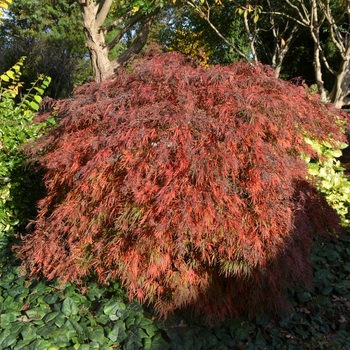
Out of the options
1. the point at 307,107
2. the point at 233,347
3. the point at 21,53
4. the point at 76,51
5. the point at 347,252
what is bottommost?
the point at 233,347

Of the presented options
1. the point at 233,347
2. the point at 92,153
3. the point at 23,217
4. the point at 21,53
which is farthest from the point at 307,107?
the point at 21,53

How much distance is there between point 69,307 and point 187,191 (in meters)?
1.33

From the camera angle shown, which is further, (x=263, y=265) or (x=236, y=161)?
(x=263, y=265)

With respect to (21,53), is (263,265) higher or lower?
lower

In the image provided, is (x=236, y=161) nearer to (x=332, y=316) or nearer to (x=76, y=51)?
(x=332, y=316)

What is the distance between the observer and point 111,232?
2.60 m

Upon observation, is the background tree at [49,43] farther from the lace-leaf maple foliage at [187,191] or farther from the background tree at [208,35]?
the lace-leaf maple foliage at [187,191]

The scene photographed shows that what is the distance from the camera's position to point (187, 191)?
2307mm

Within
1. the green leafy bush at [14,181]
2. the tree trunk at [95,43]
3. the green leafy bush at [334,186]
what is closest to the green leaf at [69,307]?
the green leafy bush at [14,181]

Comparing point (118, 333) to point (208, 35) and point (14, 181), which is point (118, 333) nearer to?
point (14, 181)

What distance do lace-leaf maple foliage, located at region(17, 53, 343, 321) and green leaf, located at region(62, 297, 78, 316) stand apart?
225 millimetres

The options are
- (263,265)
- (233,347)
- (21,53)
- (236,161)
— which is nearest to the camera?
(236,161)

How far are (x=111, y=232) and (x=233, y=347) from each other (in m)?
1.23

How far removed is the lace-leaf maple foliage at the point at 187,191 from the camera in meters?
2.35
